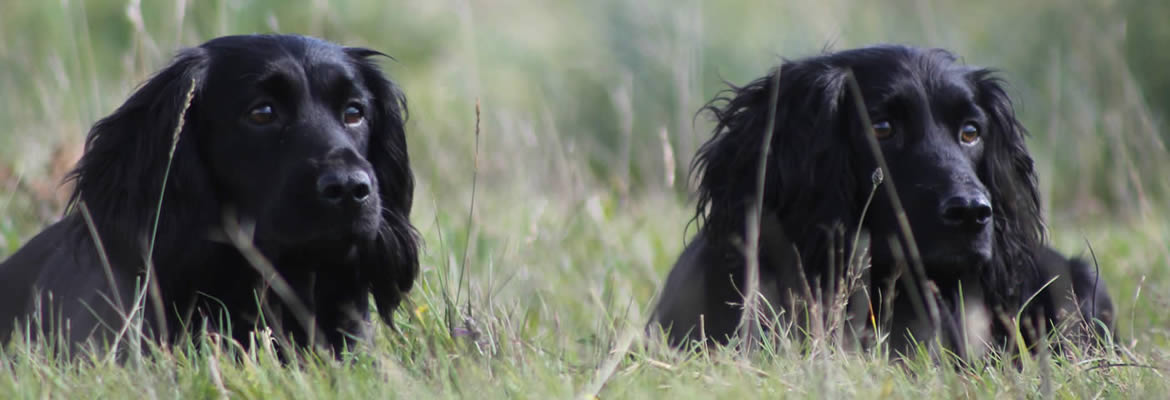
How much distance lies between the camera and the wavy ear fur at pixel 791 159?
3.47 m

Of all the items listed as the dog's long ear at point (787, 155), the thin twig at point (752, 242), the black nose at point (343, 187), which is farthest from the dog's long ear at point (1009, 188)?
the black nose at point (343, 187)

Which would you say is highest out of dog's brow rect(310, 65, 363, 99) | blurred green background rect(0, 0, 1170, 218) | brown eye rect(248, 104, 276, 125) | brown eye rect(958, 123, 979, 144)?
dog's brow rect(310, 65, 363, 99)

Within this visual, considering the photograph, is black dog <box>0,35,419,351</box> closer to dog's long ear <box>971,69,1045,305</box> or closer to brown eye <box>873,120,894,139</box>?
brown eye <box>873,120,894,139</box>

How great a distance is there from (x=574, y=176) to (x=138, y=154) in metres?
2.00

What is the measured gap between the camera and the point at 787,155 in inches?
142

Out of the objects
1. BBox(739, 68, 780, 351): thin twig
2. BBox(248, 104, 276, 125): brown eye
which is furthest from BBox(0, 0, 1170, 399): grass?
BBox(248, 104, 276, 125): brown eye

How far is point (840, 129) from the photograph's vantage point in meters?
3.58

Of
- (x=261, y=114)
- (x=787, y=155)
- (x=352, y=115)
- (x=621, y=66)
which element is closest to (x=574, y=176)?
(x=787, y=155)

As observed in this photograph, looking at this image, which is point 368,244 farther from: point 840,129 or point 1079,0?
point 1079,0

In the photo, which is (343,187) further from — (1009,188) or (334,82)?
(1009,188)

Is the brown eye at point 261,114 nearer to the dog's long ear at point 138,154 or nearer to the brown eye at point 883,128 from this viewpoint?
the dog's long ear at point 138,154

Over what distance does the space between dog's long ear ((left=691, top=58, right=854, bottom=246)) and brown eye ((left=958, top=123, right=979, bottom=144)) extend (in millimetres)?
322

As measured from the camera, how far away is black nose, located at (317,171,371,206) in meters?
2.93

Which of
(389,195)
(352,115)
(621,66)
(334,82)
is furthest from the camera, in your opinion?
(621,66)
